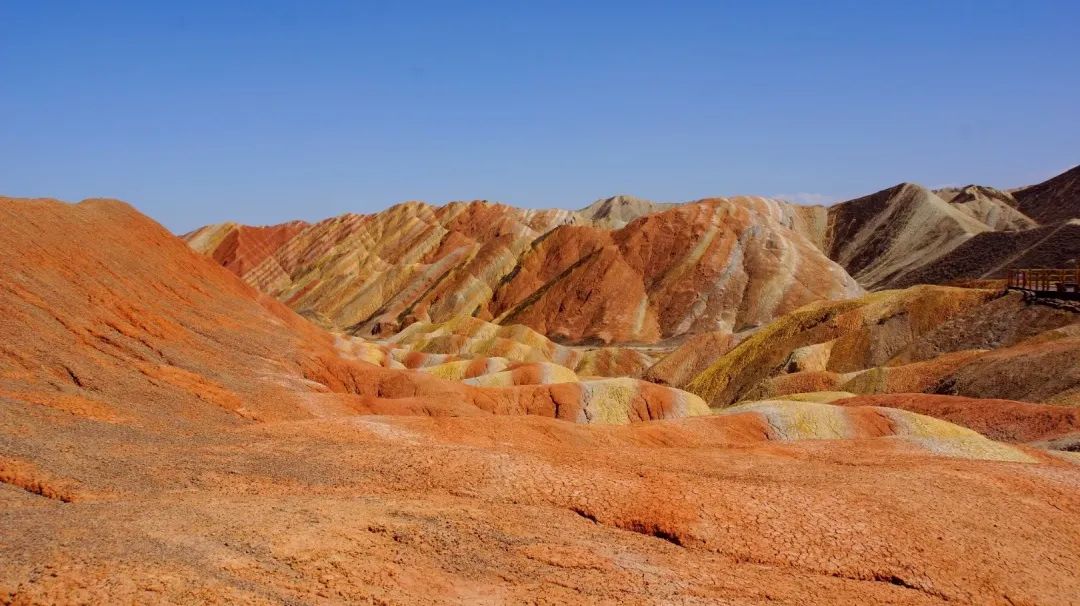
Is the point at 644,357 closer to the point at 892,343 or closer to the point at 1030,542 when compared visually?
the point at 892,343

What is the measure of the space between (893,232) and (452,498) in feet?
362

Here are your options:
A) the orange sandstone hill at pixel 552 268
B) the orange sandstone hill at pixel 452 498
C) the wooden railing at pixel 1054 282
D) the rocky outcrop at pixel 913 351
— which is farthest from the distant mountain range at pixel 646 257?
the orange sandstone hill at pixel 452 498

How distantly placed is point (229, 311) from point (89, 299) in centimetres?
1259

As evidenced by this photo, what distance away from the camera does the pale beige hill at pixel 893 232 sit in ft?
336

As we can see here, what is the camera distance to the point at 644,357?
74.6 m

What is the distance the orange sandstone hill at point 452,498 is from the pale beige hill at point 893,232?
7463 centimetres

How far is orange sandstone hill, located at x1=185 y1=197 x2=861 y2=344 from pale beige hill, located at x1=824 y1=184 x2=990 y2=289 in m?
6.24

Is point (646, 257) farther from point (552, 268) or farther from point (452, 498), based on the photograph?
point (452, 498)

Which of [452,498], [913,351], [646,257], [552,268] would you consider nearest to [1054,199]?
[646,257]

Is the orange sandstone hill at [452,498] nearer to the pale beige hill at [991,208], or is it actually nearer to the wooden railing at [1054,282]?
the wooden railing at [1054,282]

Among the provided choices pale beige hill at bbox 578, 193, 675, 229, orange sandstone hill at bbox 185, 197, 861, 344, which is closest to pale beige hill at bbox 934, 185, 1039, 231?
orange sandstone hill at bbox 185, 197, 861, 344

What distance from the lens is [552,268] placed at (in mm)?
106625

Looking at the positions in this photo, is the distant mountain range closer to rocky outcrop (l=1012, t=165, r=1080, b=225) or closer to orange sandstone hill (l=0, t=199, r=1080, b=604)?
rocky outcrop (l=1012, t=165, r=1080, b=225)

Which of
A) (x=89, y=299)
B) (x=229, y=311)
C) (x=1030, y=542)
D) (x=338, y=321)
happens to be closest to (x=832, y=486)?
(x=1030, y=542)
